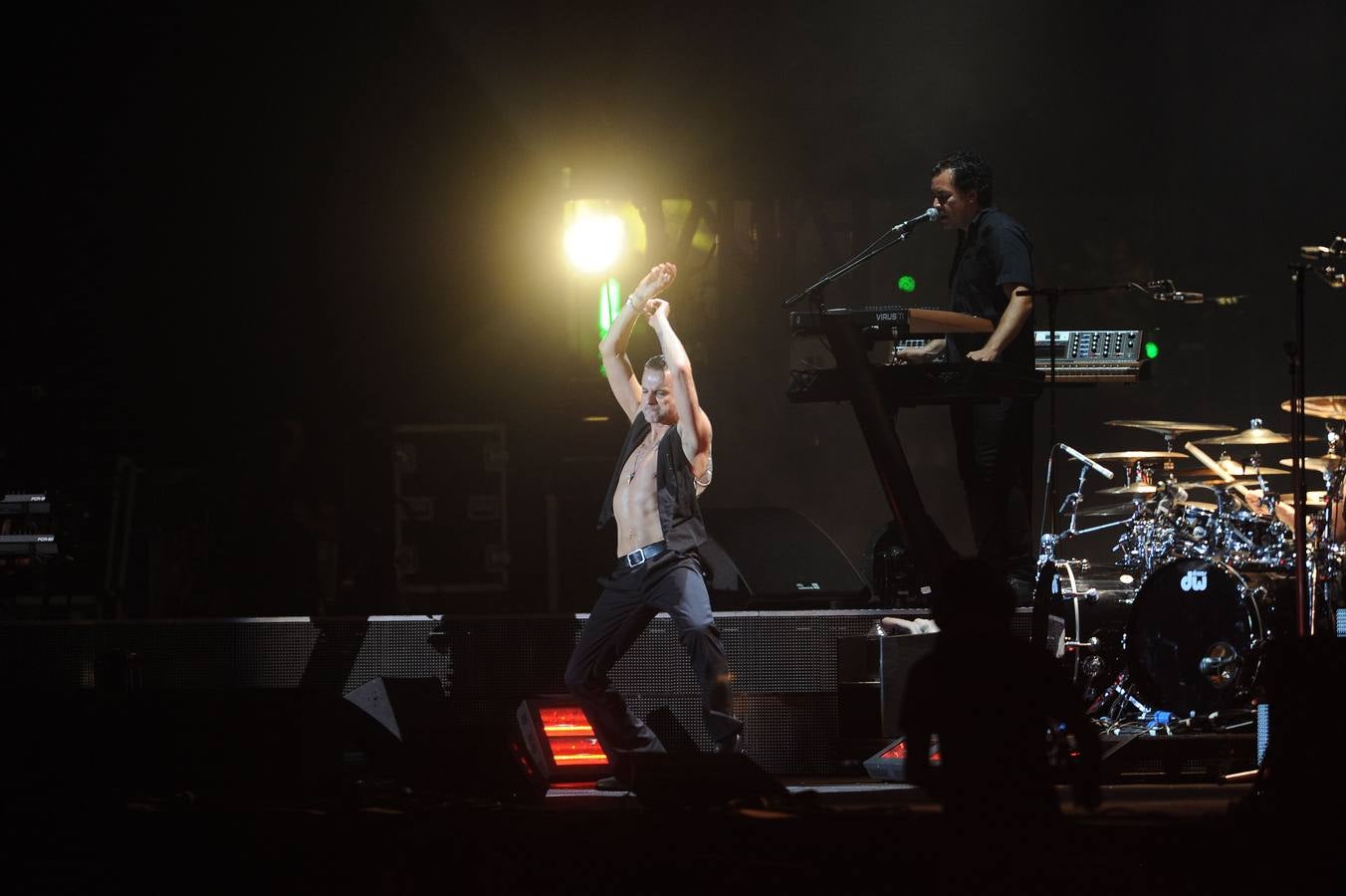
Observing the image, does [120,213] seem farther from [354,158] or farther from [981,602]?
[981,602]

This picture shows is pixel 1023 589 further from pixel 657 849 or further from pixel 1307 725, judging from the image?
pixel 657 849

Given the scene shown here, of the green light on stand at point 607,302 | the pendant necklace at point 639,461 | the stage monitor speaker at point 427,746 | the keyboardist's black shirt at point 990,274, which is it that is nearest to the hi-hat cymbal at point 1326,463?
the keyboardist's black shirt at point 990,274

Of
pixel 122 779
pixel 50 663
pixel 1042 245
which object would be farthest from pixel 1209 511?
pixel 50 663

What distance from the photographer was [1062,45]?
8.84 metres

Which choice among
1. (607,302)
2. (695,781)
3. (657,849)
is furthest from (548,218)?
(657,849)

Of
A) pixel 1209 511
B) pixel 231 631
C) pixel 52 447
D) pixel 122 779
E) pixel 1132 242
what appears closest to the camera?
pixel 122 779

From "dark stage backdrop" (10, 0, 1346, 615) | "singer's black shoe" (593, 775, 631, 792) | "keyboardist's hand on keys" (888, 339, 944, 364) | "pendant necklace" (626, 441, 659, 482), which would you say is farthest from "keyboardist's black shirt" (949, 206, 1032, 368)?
"dark stage backdrop" (10, 0, 1346, 615)

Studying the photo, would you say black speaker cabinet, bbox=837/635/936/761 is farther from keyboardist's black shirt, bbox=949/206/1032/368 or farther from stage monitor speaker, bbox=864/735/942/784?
keyboardist's black shirt, bbox=949/206/1032/368

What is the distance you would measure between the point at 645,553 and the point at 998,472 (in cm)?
140

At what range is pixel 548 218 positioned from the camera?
9492 mm

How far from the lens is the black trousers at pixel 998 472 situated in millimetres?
5324

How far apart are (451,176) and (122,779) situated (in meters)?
5.30

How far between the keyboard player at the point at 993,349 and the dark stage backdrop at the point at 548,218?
3.75 m

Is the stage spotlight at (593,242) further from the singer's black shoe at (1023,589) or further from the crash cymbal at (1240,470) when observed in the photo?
the singer's black shoe at (1023,589)
